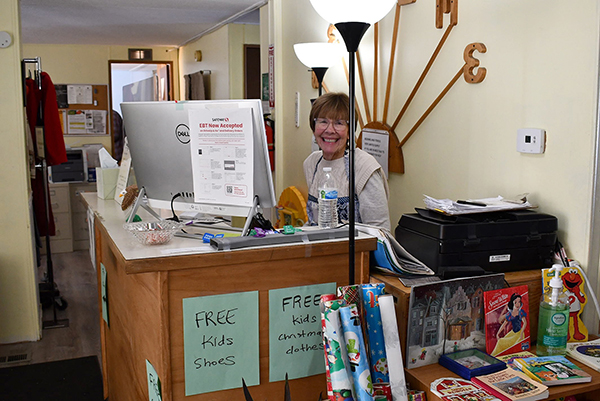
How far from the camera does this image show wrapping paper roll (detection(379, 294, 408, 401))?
1.38 m

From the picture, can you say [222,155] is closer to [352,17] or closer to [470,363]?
[352,17]

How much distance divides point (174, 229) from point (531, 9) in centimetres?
144

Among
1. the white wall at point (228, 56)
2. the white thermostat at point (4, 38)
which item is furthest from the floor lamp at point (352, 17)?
the white wall at point (228, 56)

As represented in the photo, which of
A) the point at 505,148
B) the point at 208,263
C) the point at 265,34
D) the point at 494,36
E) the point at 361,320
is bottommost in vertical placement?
the point at 361,320

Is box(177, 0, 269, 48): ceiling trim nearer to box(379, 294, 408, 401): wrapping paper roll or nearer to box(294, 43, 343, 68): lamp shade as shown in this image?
box(294, 43, 343, 68): lamp shade

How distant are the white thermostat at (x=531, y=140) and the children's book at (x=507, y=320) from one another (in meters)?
0.56

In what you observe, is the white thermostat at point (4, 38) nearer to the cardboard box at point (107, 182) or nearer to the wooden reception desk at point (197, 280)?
the cardboard box at point (107, 182)

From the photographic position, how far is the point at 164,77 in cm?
825

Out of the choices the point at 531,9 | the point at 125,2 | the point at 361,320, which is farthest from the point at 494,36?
the point at 125,2

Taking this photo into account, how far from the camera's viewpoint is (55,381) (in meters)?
3.02

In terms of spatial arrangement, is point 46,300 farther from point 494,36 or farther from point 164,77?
point 164,77

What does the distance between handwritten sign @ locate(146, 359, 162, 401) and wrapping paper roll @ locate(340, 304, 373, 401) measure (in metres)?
0.52

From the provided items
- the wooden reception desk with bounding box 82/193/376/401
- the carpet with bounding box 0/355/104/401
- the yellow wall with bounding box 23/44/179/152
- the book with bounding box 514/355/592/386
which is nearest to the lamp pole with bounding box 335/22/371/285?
the wooden reception desk with bounding box 82/193/376/401

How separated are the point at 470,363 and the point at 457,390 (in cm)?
15
